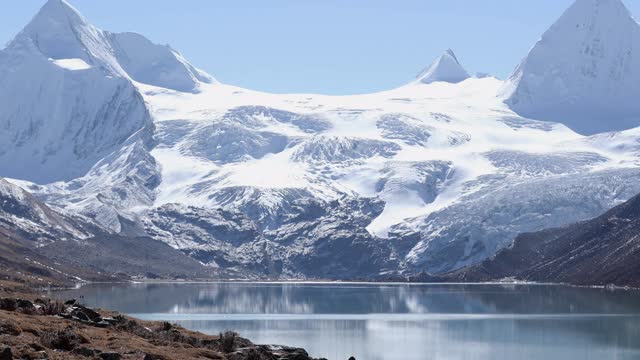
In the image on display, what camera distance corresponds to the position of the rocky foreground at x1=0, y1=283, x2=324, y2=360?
67.4 meters

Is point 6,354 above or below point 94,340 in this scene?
below

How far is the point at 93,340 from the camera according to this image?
74.8m

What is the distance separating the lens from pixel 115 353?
68188 millimetres

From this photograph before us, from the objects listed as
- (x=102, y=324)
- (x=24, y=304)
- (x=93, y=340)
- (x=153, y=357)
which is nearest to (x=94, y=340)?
(x=93, y=340)

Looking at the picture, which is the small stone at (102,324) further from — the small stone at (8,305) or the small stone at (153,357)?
the small stone at (153,357)

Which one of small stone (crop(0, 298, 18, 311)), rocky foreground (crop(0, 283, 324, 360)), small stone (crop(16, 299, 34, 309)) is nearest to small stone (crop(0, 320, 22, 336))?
rocky foreground (crop(0, 283, 324, 360))

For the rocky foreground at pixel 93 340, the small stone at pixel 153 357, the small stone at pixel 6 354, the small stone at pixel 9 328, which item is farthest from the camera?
the small stone at pixel 9 328

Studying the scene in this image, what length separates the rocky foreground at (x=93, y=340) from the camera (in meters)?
67.4

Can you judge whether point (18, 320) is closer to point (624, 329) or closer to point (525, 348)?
point (525, 348)

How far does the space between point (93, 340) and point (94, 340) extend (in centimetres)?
19

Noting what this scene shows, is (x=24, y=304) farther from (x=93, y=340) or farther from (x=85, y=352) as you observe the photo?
(x=85, y=352)

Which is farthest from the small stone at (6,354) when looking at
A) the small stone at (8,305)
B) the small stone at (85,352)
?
the small stone at (8,305)

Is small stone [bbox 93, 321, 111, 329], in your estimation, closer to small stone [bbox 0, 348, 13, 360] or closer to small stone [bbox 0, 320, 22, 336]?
small stone [bbox 0, 320, 22, 336]

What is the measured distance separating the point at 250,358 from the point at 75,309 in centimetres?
1447
